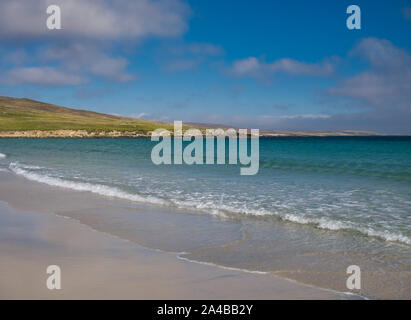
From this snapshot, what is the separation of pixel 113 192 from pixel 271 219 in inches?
311

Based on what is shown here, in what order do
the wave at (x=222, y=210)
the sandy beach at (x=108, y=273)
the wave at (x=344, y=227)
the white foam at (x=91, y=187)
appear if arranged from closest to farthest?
the sandy beach at (x=108, y=273) → the wave at (x=344, y=227) → the wave at (x=222, y=210) → the white foam at (x=91, y=187)

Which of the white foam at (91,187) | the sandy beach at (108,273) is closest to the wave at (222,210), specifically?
the white foam at (91,187)

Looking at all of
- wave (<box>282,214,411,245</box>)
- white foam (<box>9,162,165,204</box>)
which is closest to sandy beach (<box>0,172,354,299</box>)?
wave (<box>282,214,411,245</box>)

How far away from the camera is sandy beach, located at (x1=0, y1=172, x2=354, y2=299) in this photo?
5742 millimetres

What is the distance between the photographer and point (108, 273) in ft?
21.5

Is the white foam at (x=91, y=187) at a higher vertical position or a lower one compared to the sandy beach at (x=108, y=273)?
higher

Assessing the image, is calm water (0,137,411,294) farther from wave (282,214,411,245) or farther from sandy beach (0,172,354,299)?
sandy beach (0,172,354,299)

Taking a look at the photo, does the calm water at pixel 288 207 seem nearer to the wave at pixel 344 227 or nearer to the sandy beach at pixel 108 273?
the wave at pixel 344 227

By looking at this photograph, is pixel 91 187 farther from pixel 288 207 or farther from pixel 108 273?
pixel 108 273

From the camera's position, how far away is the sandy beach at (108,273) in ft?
18.8

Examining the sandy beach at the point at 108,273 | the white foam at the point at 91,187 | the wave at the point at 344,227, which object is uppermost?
the white foam at the point at 91,187

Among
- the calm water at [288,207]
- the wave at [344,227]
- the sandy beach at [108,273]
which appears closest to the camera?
the sandy beach at [108,273]

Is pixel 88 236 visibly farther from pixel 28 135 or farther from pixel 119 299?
pixel 28 135

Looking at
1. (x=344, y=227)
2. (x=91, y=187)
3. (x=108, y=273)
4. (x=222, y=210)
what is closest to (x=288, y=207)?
(x=222, y=210)
